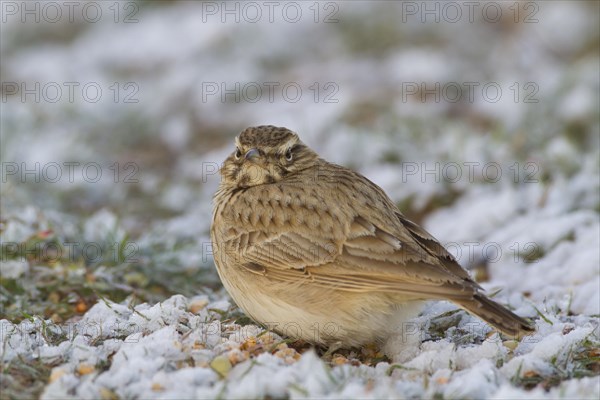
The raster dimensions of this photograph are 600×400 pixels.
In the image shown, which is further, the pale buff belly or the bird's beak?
the bird's beak

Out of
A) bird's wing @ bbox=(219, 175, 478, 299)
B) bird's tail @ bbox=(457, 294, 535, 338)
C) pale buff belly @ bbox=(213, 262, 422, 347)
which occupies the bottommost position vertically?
pale buff belly @ bbox=(213, 262, 422, 347)

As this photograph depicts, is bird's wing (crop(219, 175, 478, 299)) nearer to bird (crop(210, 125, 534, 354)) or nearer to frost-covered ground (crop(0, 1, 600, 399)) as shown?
bird (crop(210, 125, 534, 354))

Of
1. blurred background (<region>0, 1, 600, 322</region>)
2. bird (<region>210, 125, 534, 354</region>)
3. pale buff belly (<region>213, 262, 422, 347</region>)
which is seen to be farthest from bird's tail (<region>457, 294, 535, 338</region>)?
blurred background (<region>0, 1, 600, 322</region>)

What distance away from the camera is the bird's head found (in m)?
6.57

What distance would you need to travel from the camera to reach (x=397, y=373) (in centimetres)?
496

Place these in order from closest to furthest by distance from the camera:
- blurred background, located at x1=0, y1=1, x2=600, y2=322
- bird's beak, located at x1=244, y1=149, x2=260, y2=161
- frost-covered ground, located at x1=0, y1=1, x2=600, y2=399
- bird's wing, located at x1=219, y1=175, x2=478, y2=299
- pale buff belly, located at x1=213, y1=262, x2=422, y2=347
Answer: frost-covered ground, located at x1=0, y1=1, x2=600, y2=399 < bird's wing, located at x1=219, y1=175, x2=478, y2=299 < pale buff belly, located at x1=213, y1=262, x2=422, y2=347 < bird's beak, located at x1=244, y1=149, x2=260, y2=161 < blurred background, located at x1=0, y1=1, x2=600, y2=322

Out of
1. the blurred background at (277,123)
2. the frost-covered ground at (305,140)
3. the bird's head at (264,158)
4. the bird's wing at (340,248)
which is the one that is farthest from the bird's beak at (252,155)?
the blurred background at (277,123)

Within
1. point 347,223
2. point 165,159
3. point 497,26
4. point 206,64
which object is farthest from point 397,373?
point 497,26

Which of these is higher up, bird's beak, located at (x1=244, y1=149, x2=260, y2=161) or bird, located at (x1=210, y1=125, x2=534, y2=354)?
bird's beak, located at (x1=244, y1=149, x2=260, y2=161)

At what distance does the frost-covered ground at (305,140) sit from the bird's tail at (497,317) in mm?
180

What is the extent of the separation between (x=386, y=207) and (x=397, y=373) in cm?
147

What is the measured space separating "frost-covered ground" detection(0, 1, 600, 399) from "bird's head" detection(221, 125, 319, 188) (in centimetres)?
97

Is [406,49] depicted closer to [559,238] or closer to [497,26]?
[497,26]

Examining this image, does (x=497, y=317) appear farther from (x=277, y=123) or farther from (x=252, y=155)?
(x=277, y=123)
